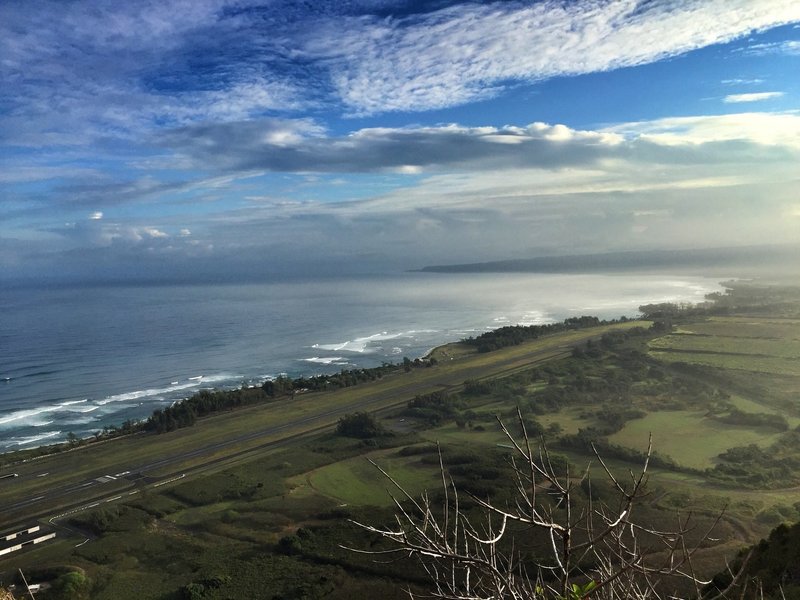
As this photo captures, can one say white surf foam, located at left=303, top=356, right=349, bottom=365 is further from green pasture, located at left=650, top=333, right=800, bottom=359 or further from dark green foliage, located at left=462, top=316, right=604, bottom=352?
green pasture, located at left=650, top=333, right=800, bottom=359

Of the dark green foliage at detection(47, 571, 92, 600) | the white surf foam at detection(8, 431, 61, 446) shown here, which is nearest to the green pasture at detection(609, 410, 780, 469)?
the dark green foliage at detection(47, 571, 92, 600)

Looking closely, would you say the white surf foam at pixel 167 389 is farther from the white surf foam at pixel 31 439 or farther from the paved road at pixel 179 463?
the paved road at pixel 179 463

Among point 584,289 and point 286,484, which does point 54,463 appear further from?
point 584,289

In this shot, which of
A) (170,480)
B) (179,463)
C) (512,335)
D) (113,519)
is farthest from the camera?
(512,335)

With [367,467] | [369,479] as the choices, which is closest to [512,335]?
[367,467]

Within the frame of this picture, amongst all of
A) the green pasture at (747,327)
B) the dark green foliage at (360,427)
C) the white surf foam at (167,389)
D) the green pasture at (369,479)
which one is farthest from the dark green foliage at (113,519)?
the green pasture at (747,327)

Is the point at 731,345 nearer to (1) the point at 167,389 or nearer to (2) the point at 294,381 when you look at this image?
(2) the point at 294,381

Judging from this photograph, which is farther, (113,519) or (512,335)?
(512,335)
